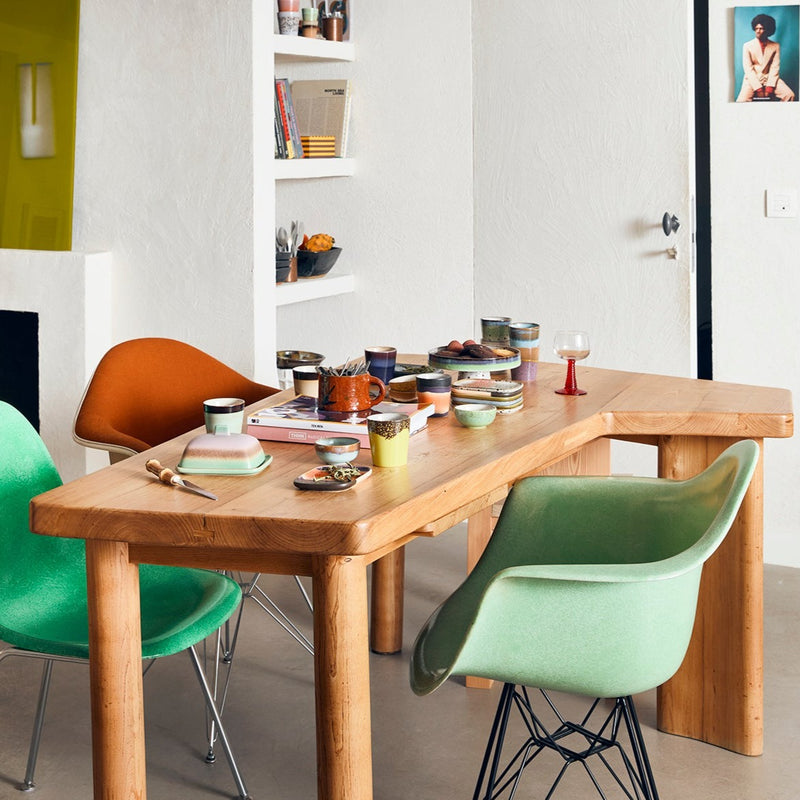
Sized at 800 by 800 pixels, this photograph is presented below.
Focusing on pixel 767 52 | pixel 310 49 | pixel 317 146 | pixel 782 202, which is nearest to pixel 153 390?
pixel 317 146

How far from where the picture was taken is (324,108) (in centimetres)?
488

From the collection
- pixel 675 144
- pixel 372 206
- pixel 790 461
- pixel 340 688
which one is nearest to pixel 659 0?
pixel 675 144

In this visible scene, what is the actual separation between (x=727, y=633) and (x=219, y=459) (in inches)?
51.6

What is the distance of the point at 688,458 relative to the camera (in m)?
2.80

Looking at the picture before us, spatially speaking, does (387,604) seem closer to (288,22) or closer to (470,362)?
(470,362)

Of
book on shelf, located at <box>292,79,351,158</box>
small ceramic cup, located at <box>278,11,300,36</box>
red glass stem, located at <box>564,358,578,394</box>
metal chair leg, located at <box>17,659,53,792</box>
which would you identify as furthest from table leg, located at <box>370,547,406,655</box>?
small ceramic cup, located at <box>278,11,300,36</box>

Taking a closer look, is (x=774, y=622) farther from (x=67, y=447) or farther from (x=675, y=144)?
(x=67, y=447)

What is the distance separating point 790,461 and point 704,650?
5.75ft

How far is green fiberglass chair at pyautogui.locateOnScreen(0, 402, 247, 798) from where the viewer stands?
2352mm

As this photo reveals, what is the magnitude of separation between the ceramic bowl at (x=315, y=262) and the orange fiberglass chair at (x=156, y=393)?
1.17 m

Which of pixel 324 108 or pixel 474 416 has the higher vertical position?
pixel 324 108

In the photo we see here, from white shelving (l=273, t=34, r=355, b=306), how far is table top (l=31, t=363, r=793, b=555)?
1.71 m

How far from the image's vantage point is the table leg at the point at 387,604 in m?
3.39

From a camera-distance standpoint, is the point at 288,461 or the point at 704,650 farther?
the point at 704,650
